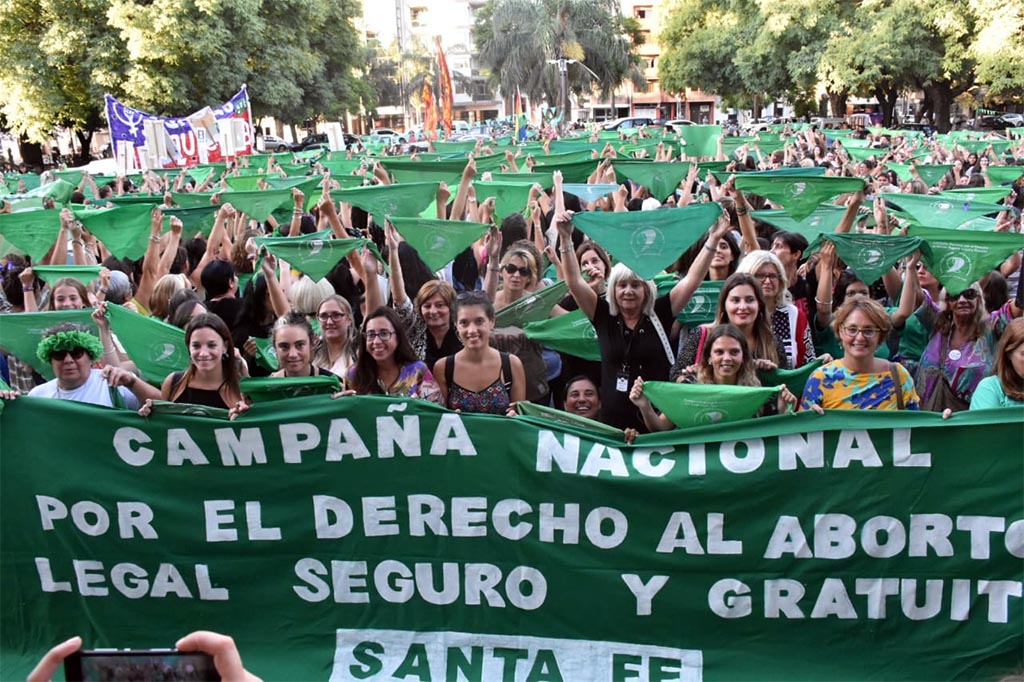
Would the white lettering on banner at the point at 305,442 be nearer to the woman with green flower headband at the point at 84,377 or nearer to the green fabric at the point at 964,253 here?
the woman with green flower headband at the point at 84,377

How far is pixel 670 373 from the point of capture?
5.08 metres

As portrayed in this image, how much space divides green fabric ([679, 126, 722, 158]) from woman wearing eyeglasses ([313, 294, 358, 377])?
540 inches

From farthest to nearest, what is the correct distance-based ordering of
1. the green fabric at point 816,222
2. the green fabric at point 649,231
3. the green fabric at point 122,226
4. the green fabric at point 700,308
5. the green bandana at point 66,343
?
the green fabric at point 122,226, the green fabric at point 816,222, the green fabric at point 700,308, the green fabric at point 649,231, the green bandana at point 66,343

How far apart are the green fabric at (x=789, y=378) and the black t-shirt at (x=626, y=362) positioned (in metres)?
0.50

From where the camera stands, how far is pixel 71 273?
256 inches

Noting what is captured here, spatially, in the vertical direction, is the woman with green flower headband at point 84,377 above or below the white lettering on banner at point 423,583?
above

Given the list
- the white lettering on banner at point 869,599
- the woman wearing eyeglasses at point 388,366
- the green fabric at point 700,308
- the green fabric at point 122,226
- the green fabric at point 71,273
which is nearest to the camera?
the white lettering on banner at point 869,599

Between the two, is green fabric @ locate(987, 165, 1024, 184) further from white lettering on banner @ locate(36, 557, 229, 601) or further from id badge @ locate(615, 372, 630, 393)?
white lettering on banner @ locate(36, 557, 229, 601)

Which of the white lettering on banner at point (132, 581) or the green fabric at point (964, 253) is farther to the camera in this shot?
the green fabric at point (964, 253)

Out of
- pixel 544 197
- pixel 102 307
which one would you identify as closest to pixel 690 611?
pixel 102 307

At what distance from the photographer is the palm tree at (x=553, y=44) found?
6419 cm

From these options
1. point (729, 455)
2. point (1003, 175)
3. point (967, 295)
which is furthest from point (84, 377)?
point (1003, 175)

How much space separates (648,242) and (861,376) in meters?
1.30

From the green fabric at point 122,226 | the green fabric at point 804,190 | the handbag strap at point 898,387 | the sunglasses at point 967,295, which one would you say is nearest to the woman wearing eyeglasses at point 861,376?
the handbag strap at point 898,387
